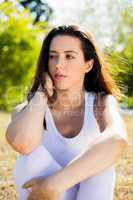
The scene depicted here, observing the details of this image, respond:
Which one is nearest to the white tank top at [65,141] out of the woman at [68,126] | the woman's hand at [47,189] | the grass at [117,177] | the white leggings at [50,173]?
the woman at [68,126]

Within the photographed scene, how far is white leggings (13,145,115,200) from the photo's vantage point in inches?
80.5

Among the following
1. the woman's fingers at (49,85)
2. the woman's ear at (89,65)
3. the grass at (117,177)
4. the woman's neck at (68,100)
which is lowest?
the grass at (117,177)

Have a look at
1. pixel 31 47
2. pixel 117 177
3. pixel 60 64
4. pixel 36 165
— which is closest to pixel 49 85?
pixel 60 64

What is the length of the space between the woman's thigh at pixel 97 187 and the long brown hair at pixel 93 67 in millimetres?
457

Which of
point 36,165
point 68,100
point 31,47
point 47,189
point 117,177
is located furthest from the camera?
point 31,47

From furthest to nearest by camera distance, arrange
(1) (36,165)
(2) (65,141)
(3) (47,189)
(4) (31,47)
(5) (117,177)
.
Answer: (4) (31,47), (5) (117,177), (2) (65,141), (1) (36,165), (3) (47,189)

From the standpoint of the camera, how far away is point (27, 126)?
6.93 feet

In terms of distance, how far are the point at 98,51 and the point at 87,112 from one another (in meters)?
0.29

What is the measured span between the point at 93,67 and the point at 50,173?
591 mm

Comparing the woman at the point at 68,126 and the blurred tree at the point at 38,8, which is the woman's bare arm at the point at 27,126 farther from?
the blurred tree at the point at 38,8

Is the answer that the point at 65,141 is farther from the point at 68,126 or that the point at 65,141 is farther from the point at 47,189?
the point at 47,189

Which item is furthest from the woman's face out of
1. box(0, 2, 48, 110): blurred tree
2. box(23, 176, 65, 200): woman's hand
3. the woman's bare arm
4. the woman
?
box(0, 2, 48, 110): blurred tree

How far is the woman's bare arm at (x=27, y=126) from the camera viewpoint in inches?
81.2

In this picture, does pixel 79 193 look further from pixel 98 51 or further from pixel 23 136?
pixel 98 51
